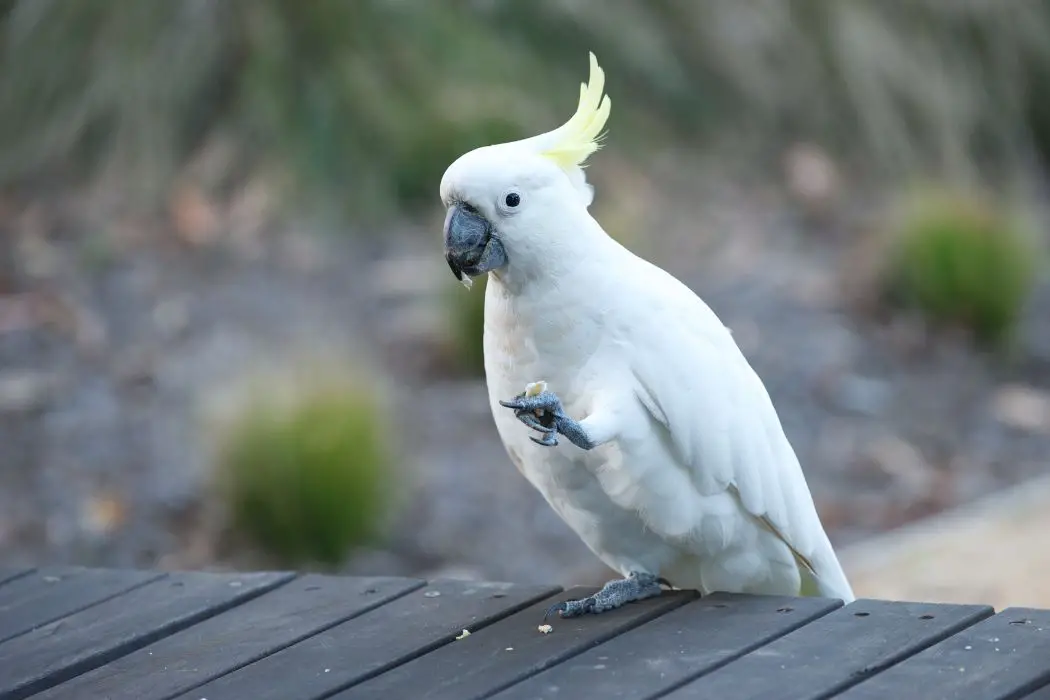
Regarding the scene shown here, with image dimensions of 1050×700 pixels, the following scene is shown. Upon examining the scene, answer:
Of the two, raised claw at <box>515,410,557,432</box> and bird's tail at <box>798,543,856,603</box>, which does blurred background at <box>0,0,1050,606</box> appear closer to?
bird's tail at <box>798,543,856,603</box>

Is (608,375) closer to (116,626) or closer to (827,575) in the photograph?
(827,575)

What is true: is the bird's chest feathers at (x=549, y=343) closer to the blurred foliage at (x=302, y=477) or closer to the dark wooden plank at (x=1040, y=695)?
the dark wooden plank at (x=1040, y=695)

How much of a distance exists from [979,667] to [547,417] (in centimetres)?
63

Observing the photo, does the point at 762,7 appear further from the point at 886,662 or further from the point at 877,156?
the point at 886,662

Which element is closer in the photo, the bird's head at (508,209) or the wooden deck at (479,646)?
the wooden deck at (479,646)

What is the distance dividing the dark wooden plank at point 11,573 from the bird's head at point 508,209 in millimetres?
967

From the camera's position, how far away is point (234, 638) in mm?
2066

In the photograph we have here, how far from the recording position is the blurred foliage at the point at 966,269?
5.15 meters

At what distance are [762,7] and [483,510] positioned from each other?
318 centimetres

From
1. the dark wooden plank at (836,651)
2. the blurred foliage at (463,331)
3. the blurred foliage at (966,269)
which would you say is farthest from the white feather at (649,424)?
the blurred foliage at (966,269)

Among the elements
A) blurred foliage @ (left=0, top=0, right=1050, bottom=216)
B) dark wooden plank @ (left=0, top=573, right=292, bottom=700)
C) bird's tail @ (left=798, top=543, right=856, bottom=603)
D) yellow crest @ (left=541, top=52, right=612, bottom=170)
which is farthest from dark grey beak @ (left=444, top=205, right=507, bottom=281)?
blurred foliage @ (left=0, top=0, right=1050, bottom=216)

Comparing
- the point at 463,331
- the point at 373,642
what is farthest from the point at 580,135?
the point at 463,331

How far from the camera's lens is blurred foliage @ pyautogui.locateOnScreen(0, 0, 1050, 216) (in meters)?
5.33

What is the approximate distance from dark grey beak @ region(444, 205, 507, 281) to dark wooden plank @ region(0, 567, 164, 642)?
0.79 m
